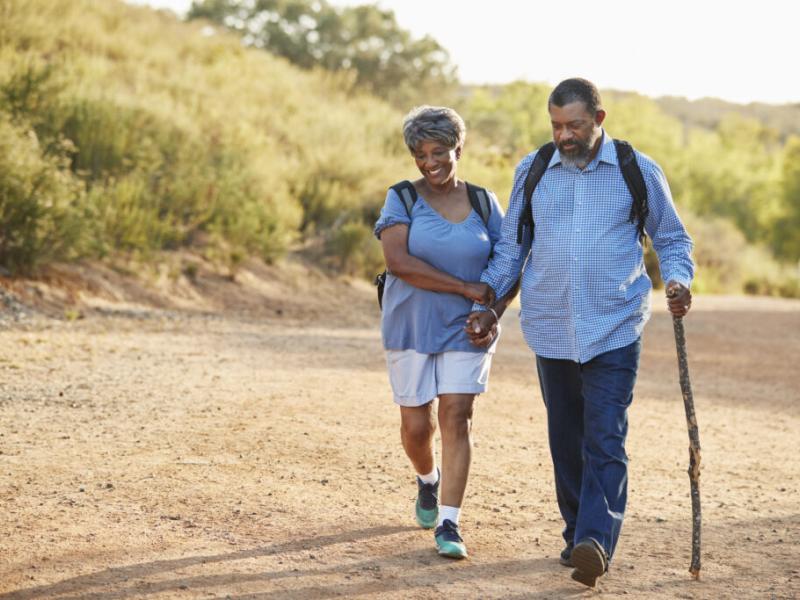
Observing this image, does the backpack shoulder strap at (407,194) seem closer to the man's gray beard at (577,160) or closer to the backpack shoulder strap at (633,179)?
the man's gray beard at (577,160)

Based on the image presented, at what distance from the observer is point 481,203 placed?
5477mm

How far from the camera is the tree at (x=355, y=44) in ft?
121

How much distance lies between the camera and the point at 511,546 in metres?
5.63

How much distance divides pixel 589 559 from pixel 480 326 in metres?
1.09

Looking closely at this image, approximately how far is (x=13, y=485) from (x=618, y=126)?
166 feet

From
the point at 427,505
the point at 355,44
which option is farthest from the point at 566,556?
the point at 355,44

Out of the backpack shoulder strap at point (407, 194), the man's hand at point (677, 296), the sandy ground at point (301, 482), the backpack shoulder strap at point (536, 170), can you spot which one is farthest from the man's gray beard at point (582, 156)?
the sandy ground at point (301, 482)

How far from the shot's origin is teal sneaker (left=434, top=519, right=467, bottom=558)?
5.27m

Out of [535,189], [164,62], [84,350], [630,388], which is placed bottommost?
[84,350]

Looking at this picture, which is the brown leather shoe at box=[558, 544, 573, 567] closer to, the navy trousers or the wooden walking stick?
the navy trousers

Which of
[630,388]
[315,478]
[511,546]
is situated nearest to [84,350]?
[315,478]

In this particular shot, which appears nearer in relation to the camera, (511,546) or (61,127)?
(511,546)

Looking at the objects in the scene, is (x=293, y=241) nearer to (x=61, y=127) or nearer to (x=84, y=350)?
(x=61, y=127)

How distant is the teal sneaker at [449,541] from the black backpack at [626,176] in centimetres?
137
